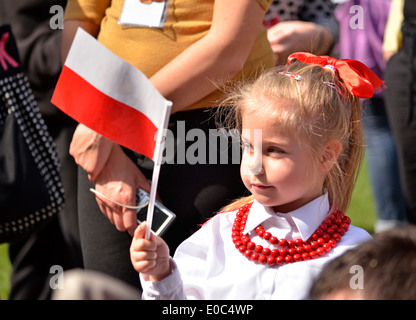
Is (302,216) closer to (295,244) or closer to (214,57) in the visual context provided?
(295,244)

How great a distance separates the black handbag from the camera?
2385 mm

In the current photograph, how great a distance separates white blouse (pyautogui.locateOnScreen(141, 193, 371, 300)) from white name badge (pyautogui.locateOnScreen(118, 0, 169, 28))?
636 mm

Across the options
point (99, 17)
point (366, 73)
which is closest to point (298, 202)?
point (366, 73)

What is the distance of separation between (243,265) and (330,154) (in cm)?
38

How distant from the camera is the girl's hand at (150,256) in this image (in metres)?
1.92

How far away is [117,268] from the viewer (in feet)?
8.00

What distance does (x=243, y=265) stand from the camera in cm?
205

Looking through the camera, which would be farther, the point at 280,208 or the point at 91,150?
the point at 91,150

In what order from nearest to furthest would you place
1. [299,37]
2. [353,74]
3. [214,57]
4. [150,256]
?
[150,256] < [353,74] < [214,57] < [299,37]

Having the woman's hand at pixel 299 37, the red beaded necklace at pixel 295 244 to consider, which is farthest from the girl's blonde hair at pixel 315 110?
the woman's hand at pixel 299 37

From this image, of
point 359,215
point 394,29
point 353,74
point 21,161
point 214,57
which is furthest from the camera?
point 359,215

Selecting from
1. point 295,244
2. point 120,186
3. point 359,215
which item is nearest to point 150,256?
point 295,244

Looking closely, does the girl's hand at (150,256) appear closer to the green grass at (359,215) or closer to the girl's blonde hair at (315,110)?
the girl's blonde hair at (315,110)

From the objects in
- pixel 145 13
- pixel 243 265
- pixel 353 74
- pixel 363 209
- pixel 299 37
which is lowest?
pixel 363 209
